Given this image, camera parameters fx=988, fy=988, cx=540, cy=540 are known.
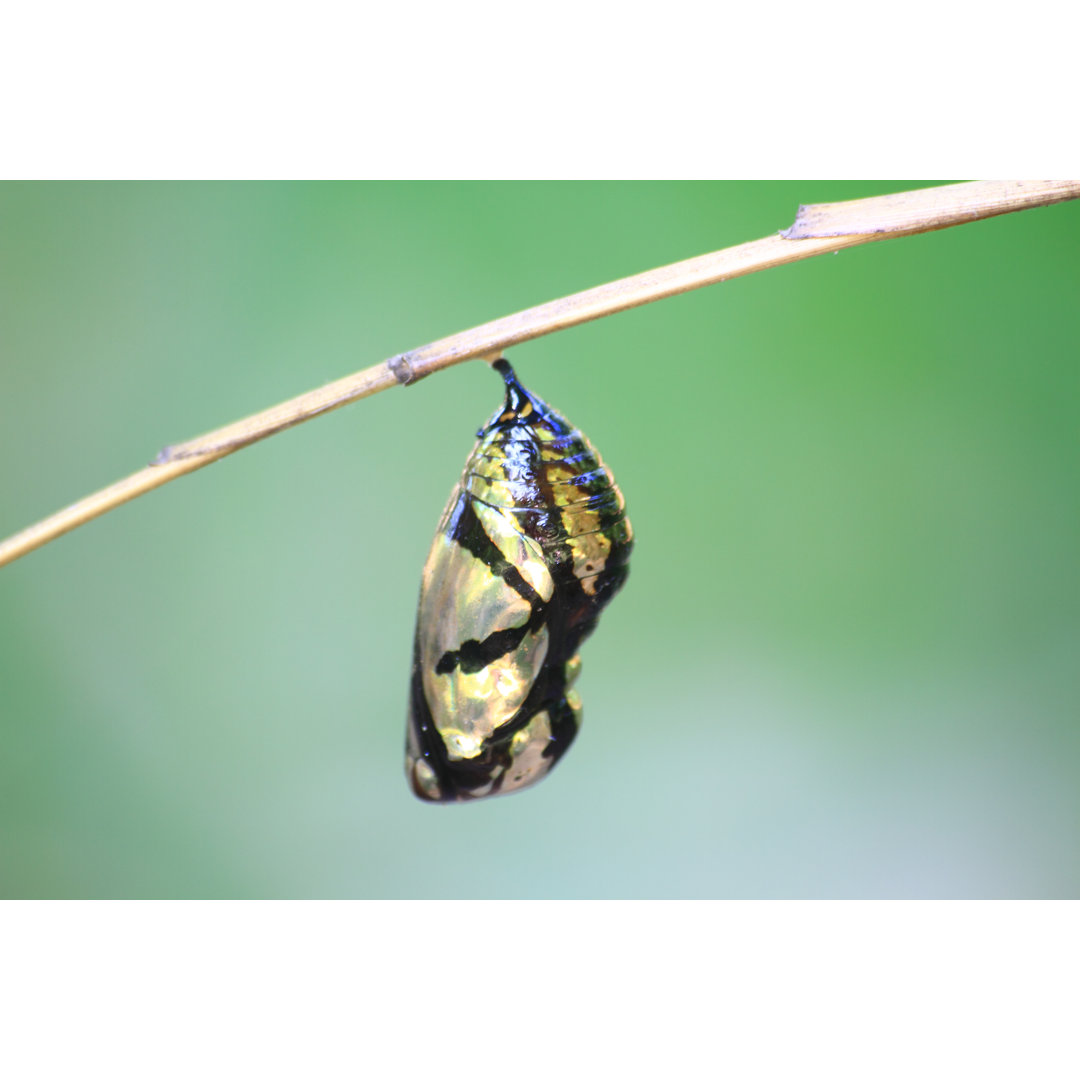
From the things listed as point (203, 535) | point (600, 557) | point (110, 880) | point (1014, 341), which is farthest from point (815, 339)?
point (110, 880)

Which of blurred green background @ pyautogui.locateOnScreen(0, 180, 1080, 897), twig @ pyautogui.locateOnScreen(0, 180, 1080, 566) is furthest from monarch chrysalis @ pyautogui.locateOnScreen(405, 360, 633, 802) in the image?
blurred green background @ pyautogui.locateOnScreen(0, 180, 1080, 897)

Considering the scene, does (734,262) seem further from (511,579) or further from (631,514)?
(631,514)

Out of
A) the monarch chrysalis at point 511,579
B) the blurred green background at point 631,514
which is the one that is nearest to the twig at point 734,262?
the monarch chrysalis at point 511,579

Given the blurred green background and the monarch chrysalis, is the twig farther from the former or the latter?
the blurred green background

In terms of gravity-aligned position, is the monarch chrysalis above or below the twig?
below

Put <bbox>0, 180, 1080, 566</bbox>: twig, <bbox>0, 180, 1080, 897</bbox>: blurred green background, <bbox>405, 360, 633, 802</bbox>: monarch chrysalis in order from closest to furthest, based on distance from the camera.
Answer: <bbox>0, 180, 1080, 566</bbox>: twig, <bbox>405, 360, 633, 802</bbox>: monarch chrysalis, <bbox>0, 180, 1080, 897</bbox>: blurred green background
